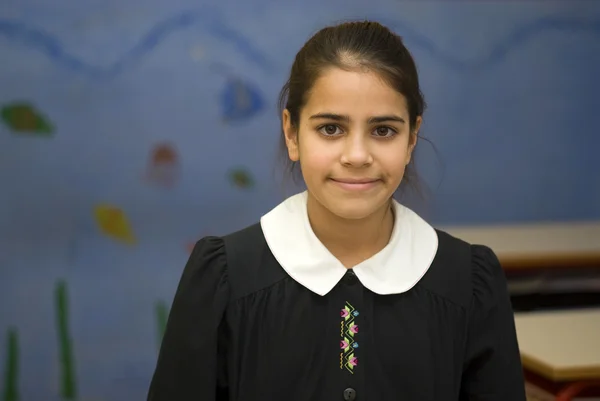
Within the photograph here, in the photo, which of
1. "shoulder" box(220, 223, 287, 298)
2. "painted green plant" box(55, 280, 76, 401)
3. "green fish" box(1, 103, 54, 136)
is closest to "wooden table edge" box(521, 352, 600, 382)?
"shoulder" box(220, 223, 287, 298)

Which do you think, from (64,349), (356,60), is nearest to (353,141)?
(356,60)

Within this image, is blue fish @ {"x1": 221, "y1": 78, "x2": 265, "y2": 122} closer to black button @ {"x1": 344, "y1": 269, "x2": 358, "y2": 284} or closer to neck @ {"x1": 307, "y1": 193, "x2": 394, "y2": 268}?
neck @ {"x1": 307, "y1": 193, "x2": 394, "y2": 268}

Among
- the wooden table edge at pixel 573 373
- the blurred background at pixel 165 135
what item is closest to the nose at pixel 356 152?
the wooden table edge at pixel 573 373

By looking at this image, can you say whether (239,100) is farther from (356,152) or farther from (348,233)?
(356,152)

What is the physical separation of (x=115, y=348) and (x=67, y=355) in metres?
0.19

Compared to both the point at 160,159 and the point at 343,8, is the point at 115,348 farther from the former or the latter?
the point at 343,8

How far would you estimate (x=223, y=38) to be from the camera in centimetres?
298

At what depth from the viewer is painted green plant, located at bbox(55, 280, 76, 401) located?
9.77 feet

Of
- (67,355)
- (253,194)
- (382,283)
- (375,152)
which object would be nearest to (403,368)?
(382,283)

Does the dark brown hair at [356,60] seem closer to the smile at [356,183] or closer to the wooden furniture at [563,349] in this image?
the smile at [356,183]

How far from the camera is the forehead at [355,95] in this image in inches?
50.3

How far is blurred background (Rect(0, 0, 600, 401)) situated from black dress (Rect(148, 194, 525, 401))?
1495 mm

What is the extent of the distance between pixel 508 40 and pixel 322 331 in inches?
88.1

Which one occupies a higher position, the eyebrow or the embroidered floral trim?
the eyebrow
